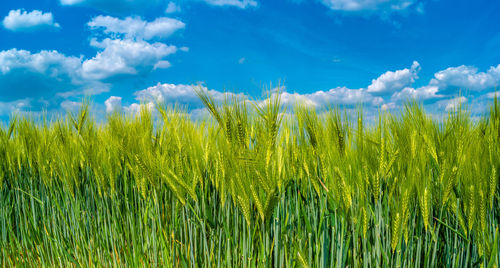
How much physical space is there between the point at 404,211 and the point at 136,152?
1124mm

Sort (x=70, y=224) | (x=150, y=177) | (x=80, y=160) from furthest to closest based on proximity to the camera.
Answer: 1. (x=80, y=160)
2. (x=70, y=224)
3. (x=150, y=177)

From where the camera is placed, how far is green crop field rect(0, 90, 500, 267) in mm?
1232

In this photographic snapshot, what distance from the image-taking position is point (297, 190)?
5.27ft

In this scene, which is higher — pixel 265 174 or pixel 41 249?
pixel 265 174

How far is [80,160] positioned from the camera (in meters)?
2.13

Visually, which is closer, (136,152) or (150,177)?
(150,177)

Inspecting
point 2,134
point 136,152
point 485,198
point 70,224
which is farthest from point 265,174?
point 2,134

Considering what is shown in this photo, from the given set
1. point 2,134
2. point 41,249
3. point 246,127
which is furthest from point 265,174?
point 2,134

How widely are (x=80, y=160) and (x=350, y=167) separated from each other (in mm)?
1681

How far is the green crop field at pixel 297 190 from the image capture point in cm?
123

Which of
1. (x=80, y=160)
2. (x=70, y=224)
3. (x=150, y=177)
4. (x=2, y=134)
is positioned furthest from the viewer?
(x=2, y=134)

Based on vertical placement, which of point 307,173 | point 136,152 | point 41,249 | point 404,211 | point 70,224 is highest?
point 136,152

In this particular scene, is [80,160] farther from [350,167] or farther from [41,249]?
[350,167]

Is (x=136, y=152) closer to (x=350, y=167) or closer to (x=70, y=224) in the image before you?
(x=70, y=224)
